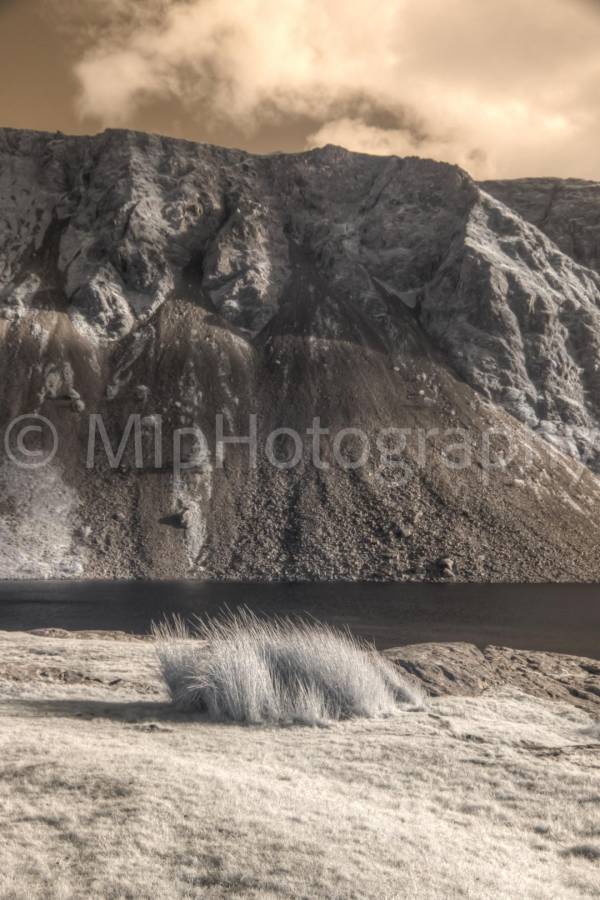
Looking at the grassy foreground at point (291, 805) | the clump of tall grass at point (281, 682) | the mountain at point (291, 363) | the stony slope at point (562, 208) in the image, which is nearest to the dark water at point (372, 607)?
the mountain at point (291, 363)

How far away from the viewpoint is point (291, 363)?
3194 inches

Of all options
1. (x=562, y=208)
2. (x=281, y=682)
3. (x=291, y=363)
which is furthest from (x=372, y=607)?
(x=562, y=208)

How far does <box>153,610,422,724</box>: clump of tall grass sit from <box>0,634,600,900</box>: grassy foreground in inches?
23.8

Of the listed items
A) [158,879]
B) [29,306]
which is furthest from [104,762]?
[29,306]

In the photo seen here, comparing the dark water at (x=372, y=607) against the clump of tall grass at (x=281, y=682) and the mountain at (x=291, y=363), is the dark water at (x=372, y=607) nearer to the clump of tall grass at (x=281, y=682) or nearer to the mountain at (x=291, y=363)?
the mountain at (x=291, y=363)

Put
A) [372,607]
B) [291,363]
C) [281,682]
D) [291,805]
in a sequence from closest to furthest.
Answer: [291,805], [281,682], [372,607], [291,363]

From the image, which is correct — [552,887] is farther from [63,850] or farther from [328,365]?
[328,365]

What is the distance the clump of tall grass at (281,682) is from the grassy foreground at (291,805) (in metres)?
0.61

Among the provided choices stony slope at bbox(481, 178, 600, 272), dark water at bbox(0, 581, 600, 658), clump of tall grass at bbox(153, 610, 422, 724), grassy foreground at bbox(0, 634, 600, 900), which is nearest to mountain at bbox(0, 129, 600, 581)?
stony slope at bbox(481, 178, 600, 272)

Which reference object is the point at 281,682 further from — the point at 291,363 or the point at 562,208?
the point at 562,208

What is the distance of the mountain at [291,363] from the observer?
63.5 meters

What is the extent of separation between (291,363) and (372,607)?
41.2 meters

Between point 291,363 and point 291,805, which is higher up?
point 291,363

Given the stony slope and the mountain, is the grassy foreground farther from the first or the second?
the stony slope
